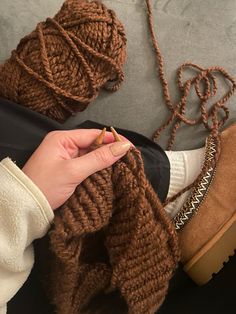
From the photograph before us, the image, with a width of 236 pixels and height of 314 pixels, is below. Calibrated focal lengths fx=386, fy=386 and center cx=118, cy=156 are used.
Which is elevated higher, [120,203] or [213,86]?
[213,86]

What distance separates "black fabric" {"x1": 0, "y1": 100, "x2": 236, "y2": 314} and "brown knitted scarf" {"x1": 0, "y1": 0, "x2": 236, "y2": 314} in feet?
0.13

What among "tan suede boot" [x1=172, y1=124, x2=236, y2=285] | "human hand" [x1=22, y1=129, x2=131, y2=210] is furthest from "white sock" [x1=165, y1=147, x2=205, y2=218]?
"human hand" [x1=22, y1=129, x2=131, y2=210]

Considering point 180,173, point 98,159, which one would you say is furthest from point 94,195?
point 180,173

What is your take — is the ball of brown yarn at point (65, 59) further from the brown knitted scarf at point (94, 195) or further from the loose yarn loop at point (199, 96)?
the loose yarn loop at point (199, 96)

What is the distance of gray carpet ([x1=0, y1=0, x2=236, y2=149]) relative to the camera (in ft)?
2.62

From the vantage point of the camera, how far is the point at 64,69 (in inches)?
27.0

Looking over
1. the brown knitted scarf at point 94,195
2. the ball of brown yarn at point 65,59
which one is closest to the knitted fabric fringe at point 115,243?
the brown knitted scarf at point 94,195

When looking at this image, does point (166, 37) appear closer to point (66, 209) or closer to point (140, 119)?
point (140, 119)

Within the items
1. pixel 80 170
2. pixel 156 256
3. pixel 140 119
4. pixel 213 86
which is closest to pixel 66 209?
pixel 80 170

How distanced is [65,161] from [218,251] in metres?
0.35

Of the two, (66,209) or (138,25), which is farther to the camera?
(138,25)

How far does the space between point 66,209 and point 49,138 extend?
112 mm

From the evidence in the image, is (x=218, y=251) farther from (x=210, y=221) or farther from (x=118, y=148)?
(x=118, y=148)

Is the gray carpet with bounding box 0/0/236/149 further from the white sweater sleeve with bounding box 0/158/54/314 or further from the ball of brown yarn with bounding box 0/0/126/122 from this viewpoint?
the white sweater sleeve with bounding box 0/158/54/314
